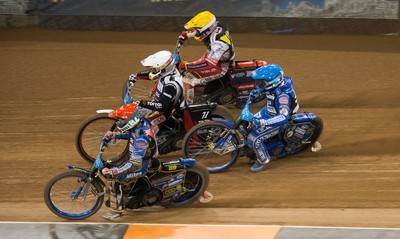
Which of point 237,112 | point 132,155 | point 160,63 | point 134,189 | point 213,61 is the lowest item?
point 237,112

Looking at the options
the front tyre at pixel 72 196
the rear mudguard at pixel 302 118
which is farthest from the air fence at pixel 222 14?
the front tyre at pixel 72 196

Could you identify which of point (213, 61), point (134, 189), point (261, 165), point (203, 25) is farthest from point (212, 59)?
point (134, 189)

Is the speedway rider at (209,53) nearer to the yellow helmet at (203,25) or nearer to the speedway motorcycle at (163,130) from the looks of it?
the yellow helmet at (203,25)

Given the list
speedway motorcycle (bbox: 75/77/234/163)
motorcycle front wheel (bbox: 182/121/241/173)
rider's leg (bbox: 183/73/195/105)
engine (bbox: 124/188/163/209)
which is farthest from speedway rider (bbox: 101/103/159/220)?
rider's leg (bbox: 183/73/195/105)

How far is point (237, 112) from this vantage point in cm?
1217

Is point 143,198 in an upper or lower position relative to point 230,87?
upper

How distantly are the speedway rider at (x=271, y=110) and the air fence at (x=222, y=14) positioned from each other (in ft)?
20.3

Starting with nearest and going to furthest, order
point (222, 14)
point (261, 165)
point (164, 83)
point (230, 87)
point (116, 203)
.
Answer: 1. point (116, 203)
2. point (164, 83)
3. point (261, 165)
4. point (230, 87)
5. point (222, 14)

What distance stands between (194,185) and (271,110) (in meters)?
1.72

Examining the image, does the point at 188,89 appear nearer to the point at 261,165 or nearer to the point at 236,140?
the point at 236,140

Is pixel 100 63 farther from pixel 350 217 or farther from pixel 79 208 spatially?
pixel 350 217

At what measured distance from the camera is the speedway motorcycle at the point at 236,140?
995 centimetres

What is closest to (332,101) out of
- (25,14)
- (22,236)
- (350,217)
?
(350,217)

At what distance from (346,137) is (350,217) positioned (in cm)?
250
